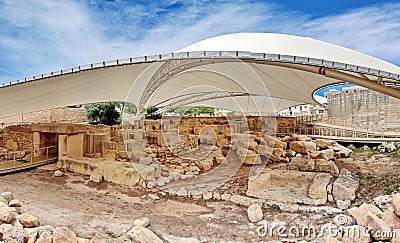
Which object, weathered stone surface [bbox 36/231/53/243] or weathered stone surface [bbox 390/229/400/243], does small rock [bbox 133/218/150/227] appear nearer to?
weathered stone surface [bbox 36/231/53/243]

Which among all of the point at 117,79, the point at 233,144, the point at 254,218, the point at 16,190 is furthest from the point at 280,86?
the point at 16,190

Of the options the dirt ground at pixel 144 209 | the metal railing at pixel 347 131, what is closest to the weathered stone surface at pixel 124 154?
the dirt ground at pixel 144 209

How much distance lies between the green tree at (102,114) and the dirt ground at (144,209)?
12.3 meters

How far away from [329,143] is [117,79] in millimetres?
9607

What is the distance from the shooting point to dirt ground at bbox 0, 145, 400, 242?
4.79m

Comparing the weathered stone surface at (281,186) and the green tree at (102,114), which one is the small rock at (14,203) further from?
the green tree at (102,114)

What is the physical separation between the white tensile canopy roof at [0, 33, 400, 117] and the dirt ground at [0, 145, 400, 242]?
2470 millimetres

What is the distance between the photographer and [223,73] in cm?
1029

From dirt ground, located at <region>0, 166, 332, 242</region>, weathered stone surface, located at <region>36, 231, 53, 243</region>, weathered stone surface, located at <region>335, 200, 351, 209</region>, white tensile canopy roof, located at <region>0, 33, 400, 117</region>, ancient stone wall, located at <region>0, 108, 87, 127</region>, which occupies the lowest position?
dirt ground, located at <region>0, 166, 332, 242</region>

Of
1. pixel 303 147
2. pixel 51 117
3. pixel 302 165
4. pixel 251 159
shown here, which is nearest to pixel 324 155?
pixel 303 147

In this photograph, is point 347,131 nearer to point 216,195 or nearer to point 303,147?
point 303,147

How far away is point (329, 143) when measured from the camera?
1267cm

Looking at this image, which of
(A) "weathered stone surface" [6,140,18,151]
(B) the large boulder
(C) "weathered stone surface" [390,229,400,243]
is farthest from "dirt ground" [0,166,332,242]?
(B) the large boulder

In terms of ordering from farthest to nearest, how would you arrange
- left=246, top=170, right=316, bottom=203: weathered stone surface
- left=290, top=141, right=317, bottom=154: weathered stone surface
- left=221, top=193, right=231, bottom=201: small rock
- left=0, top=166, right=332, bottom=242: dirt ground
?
left=290, top=141, right=317, bottom=154: weathered stone surface < left=221, top=193, right=231, bottom=201: small rock < left=246, top=170, right=316, bottom=203: weathered stone surface < left=0, top=166, right=332, bottom=242: dirt ground
